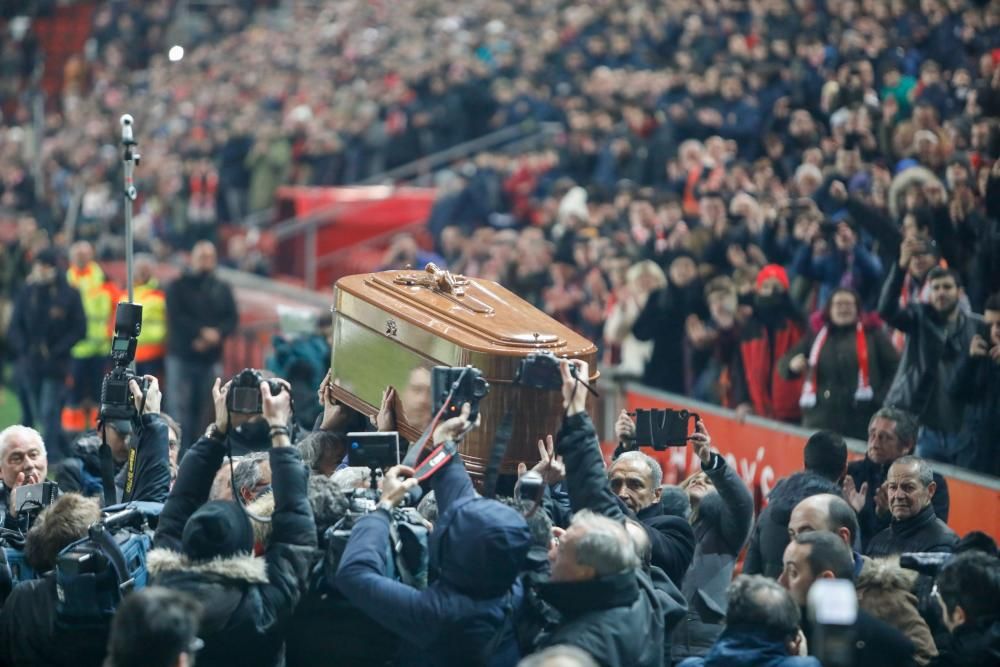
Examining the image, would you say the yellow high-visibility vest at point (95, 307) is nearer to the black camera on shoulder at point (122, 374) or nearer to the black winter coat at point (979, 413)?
the black camera on shoulder at point (122, 374)

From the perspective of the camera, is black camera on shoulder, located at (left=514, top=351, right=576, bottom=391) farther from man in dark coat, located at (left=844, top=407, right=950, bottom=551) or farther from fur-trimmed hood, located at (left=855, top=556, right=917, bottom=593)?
man in dark coat, located at (left=844, top=407, right=950, bottom=551)

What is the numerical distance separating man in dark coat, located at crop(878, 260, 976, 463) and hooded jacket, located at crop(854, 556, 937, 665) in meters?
3.19

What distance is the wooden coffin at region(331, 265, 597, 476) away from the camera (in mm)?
6203

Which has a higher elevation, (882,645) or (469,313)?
(469,313)

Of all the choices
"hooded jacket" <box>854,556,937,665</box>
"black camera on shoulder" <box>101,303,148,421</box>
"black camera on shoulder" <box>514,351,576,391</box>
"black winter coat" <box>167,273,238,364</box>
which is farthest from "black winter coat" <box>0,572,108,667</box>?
"black winter coat" <box>167,273,238,364</box>

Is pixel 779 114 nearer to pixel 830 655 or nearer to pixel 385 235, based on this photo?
pixel 385 235

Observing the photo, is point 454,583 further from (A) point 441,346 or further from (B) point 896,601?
(A) point 441,346

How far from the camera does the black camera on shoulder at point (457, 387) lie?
5.21 m

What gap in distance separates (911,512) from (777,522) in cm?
51

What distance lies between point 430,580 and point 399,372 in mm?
1768

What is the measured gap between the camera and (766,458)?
8.80 m

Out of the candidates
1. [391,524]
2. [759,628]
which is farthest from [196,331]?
[759,628]

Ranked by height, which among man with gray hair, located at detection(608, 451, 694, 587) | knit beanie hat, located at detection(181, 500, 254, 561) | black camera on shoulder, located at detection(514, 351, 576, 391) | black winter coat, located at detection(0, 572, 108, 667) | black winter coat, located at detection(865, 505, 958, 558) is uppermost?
black camera on shoulder, located at detection(514, 351, 576, 391)

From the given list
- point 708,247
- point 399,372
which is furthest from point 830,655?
point 708,247
